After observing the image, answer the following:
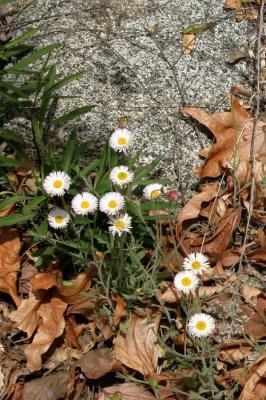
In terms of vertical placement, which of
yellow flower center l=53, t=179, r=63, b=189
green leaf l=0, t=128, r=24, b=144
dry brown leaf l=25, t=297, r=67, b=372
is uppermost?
green leaf l=0, t=128, r=24, b=144

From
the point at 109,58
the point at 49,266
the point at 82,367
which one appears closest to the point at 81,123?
the point at 109,58

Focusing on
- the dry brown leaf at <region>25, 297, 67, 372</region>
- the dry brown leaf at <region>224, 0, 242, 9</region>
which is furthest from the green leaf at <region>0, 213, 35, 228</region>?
the dry brown leaf at <region>224, 0, 242, 9</region>

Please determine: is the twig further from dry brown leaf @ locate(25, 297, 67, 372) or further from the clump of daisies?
dry brown leaf @ locate(25, 297, 67, 372)

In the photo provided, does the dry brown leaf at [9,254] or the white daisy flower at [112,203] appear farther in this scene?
the dry brown leaf at [9,254]

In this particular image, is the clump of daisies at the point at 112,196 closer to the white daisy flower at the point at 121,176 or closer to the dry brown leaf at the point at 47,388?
the white daisy flower at the point at 121,176

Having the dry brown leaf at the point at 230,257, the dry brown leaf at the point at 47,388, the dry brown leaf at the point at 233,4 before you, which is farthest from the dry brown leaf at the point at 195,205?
the dry brown leaf at the point at 233,4

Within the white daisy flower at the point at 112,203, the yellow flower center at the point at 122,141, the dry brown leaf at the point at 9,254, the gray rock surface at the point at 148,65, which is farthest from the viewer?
the gray rock surface at the point at 148,65
